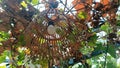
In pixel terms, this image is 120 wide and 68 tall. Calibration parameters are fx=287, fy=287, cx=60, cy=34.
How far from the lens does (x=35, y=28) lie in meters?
0.81

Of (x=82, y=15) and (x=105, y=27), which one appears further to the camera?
(x=105, y=27)

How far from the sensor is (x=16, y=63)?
3.33 feet

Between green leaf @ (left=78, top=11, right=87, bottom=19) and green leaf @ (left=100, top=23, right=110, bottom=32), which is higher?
green leaf @ (left=100, top=23, right=110, bottom=32)

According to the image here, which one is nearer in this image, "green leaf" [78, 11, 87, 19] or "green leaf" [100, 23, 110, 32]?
"green leaf" [78, 11, 87, 19]

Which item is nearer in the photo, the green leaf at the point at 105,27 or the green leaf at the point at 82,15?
the green leaf at the point at 82,15

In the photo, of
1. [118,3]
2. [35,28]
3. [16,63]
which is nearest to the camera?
[35,28]

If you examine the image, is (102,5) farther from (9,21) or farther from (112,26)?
(9,21)

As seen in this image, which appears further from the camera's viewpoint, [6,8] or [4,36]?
[4,36]

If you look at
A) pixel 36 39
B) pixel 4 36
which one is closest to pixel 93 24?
pixel 36 39

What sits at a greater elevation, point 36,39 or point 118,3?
point 118,3

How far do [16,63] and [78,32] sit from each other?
27cm

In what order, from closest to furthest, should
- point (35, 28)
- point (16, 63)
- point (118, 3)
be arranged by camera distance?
point (35, 28)
point (118, 3)
point (16, 63)

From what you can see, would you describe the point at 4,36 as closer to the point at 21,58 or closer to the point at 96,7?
the point at 21,58

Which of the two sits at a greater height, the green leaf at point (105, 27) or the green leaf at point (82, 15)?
the green leaf at point (105, 27)
